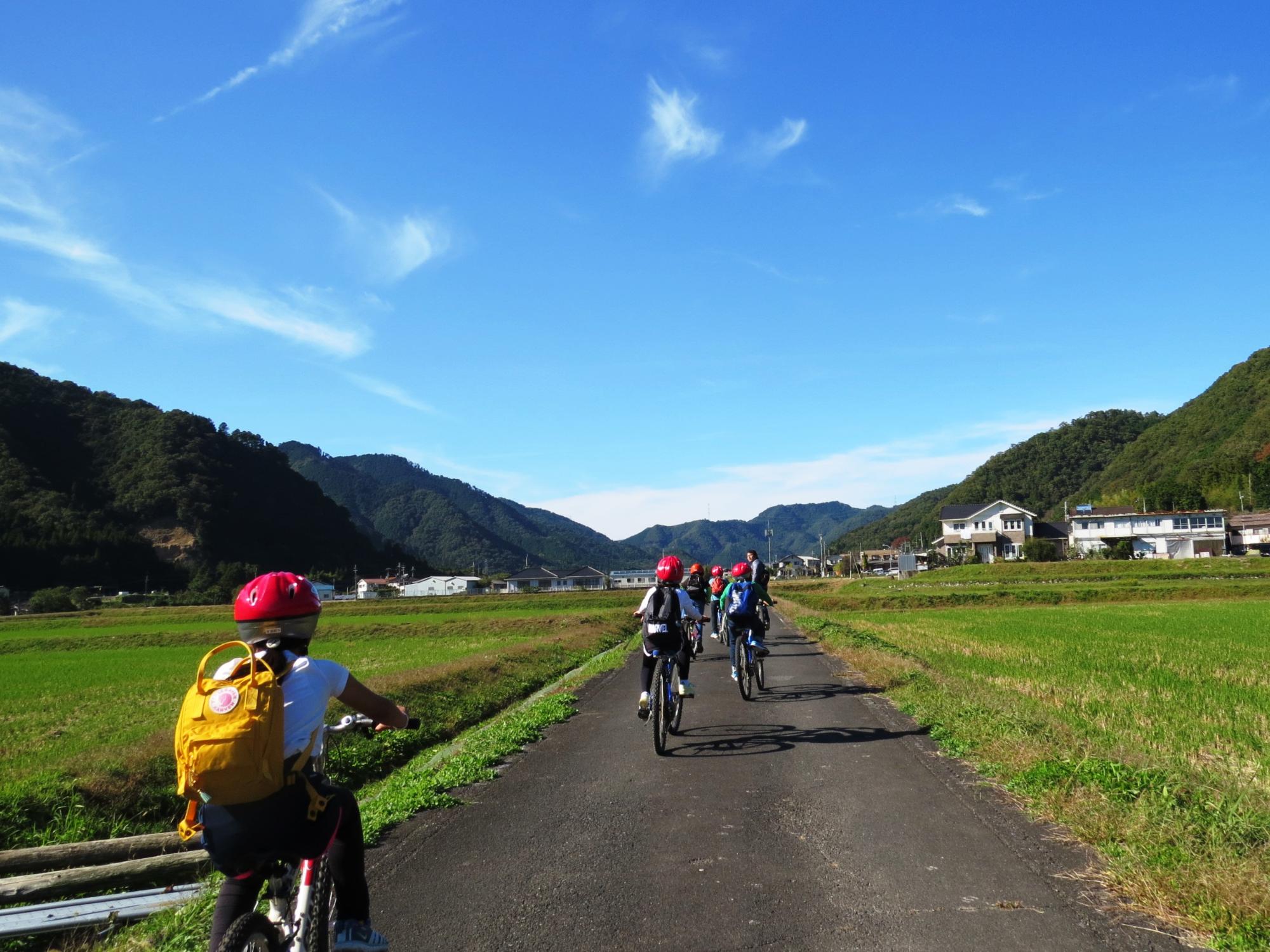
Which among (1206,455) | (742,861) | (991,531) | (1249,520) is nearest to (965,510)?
Result: (991,531)

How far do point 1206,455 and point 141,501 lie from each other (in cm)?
14670

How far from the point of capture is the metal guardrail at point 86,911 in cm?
479

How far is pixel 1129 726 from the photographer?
10.2 m

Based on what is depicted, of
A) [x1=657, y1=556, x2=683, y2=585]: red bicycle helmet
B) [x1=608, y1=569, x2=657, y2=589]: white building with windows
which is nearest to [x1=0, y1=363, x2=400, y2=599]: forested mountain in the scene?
[x1=608, y1=569, x2=657, y2=589]: white building with windows

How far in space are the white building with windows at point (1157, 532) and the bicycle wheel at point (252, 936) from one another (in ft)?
307

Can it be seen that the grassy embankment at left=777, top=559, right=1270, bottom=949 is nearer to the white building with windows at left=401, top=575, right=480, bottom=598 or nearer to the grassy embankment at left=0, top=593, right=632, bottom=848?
the grassy embankment at left=0, top=593, right=632, bottom=848

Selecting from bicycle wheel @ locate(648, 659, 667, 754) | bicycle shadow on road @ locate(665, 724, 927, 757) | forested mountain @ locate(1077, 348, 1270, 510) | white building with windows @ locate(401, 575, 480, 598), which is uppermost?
forested mountain @ locate(1077, 348, 1270, 510)

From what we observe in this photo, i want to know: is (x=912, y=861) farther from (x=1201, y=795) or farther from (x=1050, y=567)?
(x=1050, y=567)

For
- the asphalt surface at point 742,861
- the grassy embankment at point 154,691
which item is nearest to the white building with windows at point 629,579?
the grassy embankment at point 154,691

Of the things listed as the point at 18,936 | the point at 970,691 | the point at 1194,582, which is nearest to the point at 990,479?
the point at 1194,582

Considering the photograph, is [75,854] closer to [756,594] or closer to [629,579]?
[756,594]

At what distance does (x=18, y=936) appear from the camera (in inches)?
188

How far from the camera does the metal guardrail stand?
4.79 m

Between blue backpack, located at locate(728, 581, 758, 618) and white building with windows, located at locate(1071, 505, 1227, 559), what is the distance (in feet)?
275
